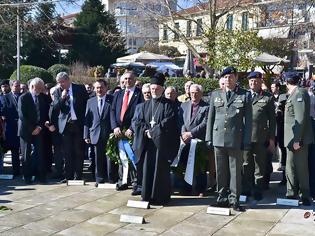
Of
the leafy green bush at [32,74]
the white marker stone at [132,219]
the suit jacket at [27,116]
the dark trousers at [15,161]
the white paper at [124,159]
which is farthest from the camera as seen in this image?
the leafy green bush at [32,74]

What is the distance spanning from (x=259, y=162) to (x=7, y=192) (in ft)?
13.5

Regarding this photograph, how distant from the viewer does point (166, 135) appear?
300 inches

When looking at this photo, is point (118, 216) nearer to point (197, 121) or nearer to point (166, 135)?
point (166, 135)

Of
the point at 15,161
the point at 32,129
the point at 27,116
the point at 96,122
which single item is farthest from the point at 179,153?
the point at 15,161

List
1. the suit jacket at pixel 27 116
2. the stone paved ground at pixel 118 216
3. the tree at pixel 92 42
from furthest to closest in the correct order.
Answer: the tree at pixel 92 42, the suit jacket at pixel 27 116, the stone paved ground at pixel 118 216

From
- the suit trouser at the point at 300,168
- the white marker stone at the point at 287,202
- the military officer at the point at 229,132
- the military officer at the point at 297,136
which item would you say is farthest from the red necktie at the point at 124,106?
the white marker stone at the point at 287,202

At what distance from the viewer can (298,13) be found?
17.0 m

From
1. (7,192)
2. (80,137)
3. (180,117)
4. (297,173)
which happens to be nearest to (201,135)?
(180,117)

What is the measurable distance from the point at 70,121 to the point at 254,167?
3.32 meters

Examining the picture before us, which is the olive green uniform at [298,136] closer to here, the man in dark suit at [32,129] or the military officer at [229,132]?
the military officer at [229,132]

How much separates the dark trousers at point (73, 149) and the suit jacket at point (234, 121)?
9.97ft

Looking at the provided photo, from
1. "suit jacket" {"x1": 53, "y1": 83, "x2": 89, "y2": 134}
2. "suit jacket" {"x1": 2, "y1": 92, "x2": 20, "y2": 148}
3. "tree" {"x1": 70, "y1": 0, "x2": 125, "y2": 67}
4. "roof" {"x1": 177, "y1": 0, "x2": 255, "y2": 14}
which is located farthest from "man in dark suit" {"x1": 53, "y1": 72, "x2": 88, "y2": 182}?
"tree" {"x1": 70, "y1": 0, "x2": 125, "y2": 67}

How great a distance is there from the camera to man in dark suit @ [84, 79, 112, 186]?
902 cm

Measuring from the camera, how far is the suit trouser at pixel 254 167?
8.18m
